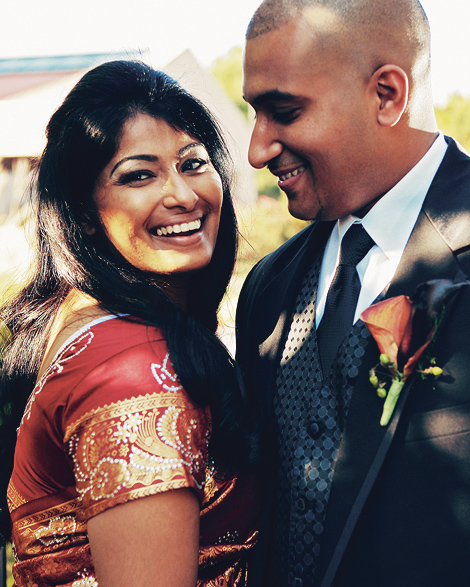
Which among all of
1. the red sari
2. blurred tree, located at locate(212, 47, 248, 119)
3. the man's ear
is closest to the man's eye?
the man's ear

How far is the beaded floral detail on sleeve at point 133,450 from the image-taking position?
1.52m

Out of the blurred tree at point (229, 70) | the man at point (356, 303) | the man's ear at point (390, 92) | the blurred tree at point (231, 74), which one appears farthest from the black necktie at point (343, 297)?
the blurred tree at point (229, 70)

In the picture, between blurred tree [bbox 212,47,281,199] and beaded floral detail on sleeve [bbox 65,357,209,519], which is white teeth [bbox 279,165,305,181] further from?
blurred tree [bbox 212,47,281,199]

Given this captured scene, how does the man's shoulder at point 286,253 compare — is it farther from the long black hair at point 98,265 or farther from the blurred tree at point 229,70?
the blurred tree at point 229,70

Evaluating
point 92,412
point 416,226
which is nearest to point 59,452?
point 92,412

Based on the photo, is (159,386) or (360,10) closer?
(159,386)

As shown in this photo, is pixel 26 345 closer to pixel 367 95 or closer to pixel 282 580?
pixel 282 580

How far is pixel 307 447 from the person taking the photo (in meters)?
1.88

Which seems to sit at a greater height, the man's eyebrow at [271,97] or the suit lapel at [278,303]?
the man's eyebrow at [271,97]

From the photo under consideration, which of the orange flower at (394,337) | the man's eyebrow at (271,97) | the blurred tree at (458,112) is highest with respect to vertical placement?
the blurred tree at (458,112)

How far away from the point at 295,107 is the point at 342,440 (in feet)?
3.89

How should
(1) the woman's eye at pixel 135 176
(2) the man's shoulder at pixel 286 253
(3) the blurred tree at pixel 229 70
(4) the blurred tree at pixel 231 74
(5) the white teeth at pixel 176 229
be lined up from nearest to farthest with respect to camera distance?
(1) the woman's eye at pixel 135 176, (5) the white teeth at pixel 176 229, (2) the man's shoulder at pixel 286 253, (4) the blurred tree at pixel 231 74, (3) the blurred tree at pixel 229 70

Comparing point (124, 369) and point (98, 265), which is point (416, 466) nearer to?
point (124, 369)

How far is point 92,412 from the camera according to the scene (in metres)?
1.59
